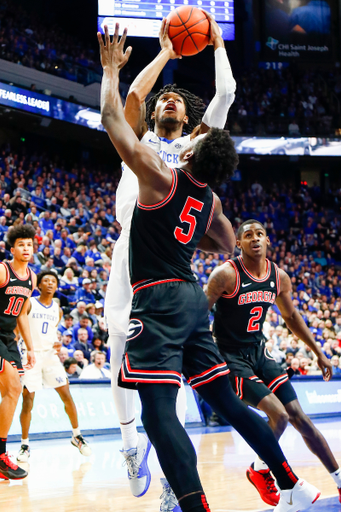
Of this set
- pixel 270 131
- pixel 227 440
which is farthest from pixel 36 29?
pixel 227 440

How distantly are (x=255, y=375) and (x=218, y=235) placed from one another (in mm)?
1658

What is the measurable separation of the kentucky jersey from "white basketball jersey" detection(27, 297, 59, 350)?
1823 millimetres

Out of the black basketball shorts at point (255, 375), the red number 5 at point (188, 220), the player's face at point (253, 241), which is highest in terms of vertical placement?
the red number 5 at point (188, 220)

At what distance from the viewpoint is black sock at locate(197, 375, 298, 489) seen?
3111 mm

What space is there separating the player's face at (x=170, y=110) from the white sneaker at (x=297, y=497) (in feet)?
8.13

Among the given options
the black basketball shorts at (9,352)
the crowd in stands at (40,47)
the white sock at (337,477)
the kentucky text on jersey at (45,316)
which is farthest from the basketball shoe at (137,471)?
the crowd in stands at (40,47)

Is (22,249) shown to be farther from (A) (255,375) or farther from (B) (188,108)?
(A) (255,375)

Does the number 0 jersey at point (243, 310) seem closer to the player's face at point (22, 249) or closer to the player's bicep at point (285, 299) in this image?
the player's bicep at point (285, 299)

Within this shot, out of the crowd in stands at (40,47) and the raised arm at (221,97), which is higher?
the crowd in stands at (40,47)

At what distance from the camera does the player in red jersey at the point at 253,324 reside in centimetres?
456

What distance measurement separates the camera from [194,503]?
2541mm

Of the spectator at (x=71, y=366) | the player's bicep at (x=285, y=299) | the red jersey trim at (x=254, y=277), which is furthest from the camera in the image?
the spectator at (x=71, y=366)

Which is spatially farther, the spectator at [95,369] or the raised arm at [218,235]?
the spectator at [95,369]

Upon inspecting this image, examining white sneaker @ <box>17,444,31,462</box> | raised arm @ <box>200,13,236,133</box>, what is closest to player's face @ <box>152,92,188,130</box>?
raised arm @ <box>200,13,236,133</box>
